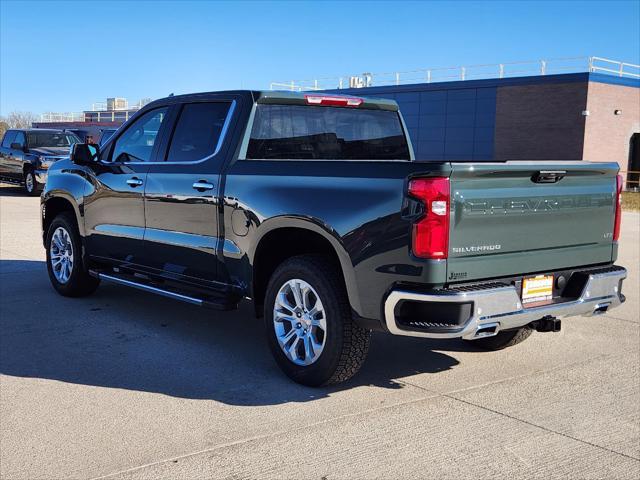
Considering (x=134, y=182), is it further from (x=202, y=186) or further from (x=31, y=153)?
(x=31, y=153)

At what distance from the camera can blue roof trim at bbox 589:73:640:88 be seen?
34.9 meters

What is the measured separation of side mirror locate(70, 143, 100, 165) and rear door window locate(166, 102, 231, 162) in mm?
1184

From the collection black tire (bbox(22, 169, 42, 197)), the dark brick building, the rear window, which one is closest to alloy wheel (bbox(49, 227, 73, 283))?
the rear window

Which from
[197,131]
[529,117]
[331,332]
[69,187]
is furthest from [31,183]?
[529,117]

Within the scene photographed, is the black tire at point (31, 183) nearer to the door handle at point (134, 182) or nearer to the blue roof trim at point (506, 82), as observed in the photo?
the door handle at point (134, 182)

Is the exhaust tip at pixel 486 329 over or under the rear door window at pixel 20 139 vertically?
under

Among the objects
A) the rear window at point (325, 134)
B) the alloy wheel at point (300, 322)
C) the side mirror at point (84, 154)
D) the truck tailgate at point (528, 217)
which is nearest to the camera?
the truck tailgate at point (528, 217)

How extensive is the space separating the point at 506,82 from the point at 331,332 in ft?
119

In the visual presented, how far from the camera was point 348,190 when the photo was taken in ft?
15.1

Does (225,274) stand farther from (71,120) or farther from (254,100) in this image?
(71,120)

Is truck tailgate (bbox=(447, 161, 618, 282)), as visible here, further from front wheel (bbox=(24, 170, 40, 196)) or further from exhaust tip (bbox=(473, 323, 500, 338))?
front wheel (bbox=(24, 170, 40, 196))

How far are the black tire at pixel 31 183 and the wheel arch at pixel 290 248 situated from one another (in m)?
17.7

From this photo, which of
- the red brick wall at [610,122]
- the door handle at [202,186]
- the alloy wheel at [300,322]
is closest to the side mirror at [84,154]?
the door handle at [202,186]

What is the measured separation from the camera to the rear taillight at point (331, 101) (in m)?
6.01
